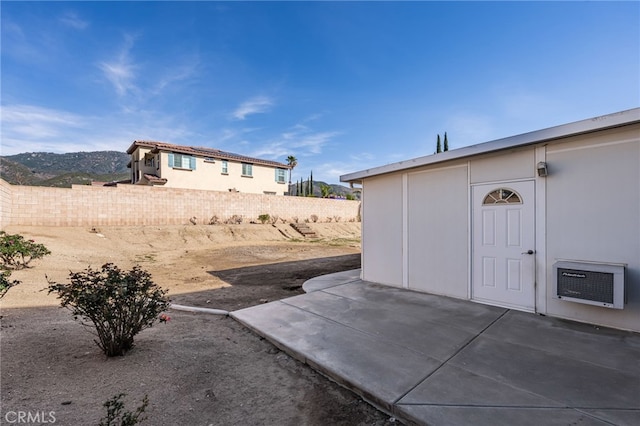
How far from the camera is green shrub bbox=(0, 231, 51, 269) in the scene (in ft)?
22.3

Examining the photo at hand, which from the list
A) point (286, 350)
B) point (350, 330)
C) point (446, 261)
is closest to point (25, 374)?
point (286, 350)

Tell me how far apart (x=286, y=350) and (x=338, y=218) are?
918 inches

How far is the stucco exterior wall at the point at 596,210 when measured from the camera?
11.7 ft

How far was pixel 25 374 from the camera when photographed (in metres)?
2.59

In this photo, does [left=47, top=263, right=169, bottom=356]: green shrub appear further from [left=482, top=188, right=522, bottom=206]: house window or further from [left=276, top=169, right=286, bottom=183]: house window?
[left=276, top=169, right=286, bottom=183]: house window

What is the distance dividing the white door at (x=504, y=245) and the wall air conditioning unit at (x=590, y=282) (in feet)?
1.51

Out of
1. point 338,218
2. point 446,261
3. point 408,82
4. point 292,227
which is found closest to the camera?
point 446,261

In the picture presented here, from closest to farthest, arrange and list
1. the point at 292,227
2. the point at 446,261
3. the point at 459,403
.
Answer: the point at 459,403 → the point at 446,261 → the point at 292,227

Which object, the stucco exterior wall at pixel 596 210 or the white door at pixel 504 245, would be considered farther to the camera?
the white door at pixel 504 245

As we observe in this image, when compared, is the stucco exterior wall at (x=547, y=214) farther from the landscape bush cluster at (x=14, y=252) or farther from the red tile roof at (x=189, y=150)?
the red tile roof at (x=189, y=150)

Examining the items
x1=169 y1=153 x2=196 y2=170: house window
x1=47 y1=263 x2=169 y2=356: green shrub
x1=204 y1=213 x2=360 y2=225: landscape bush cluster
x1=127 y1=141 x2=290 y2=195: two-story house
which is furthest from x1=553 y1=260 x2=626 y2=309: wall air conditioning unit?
x1=169 y1=153 x2=196 y2=170: house window

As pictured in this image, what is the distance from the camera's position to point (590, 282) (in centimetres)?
364

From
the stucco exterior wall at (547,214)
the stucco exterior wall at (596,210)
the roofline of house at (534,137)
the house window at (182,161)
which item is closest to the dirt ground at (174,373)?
the stucco exterior wall at (547,214)

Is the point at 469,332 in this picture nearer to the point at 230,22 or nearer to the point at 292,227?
the point at 230,22
